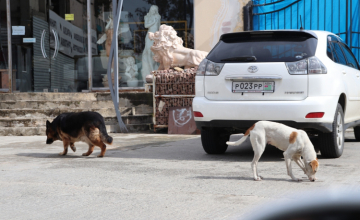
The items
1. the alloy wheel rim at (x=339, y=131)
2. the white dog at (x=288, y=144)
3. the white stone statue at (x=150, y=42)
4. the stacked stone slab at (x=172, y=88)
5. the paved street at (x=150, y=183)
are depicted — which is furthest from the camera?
the white stone statue at (x=150, y=42)

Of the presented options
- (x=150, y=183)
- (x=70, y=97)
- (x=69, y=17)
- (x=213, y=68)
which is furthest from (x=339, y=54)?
(x=69, y=17)

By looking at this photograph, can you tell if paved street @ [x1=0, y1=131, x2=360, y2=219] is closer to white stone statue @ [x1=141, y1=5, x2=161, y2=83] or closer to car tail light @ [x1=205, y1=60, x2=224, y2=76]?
car tail light @ [x1=205, y1=60, x2=224, y2=76]

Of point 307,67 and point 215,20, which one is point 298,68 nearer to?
point 307,67

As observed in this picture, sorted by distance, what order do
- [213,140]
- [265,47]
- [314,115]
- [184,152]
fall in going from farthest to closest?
[184,152] < [213,140] < [265,47] < [314,115]

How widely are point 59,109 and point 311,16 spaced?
22.7 ft

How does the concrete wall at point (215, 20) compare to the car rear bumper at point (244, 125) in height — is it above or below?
above

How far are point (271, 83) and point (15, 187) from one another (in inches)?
120

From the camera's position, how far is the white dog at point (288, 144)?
169 inches

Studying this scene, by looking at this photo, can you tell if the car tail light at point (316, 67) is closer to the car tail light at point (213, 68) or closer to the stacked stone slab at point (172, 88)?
the car tail light at point (213, 68)

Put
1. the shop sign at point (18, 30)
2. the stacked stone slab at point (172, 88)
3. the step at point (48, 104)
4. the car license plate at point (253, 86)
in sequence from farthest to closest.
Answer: the shop sign at point (18, 30), the step at point (48, 104), the stacked stone slab at point (172, 88), the car license plate at point (253, 86)

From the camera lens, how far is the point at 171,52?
459 inches

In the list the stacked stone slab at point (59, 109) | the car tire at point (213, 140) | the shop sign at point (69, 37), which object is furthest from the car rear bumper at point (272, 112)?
the shop sign at point (69, 37)

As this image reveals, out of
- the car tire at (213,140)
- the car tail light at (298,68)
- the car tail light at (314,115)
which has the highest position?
the car tail light at (298,68)

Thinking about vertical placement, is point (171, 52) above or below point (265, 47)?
above
